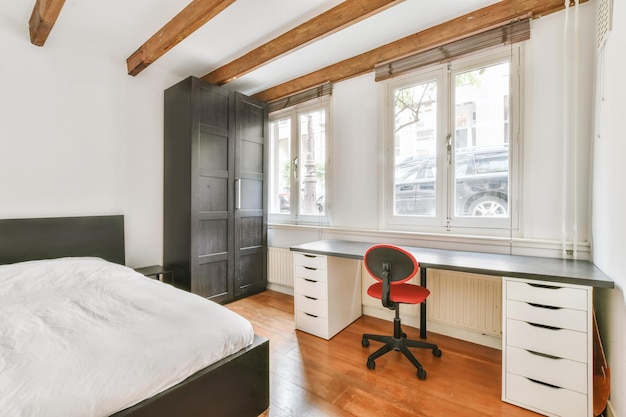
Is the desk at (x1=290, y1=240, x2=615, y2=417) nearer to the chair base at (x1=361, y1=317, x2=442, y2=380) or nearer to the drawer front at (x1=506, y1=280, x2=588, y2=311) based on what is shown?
the drawer front at (x1=506, y1=280, x2=588, y2=311)

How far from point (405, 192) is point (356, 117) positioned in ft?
3.25

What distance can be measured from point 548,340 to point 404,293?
32.3 inches

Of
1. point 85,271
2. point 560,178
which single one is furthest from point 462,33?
point 85,271

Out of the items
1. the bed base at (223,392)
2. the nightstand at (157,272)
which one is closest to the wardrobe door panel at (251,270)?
the nightstand at (157,272)

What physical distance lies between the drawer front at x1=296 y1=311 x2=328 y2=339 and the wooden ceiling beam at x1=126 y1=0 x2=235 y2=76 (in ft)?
8.26

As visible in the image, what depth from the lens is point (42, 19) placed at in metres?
2.11

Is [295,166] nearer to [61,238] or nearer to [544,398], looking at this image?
[61,238]

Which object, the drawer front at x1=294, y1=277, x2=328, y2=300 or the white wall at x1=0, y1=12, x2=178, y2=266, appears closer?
the white wall at x1=0, y1=12, x2=178, y2=266

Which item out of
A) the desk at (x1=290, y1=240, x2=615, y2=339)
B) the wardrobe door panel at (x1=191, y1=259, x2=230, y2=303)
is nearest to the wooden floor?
the desk at (x1=290, y1=240, x2=615, y2=339)

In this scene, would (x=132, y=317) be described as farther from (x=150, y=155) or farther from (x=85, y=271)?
(x=150, y=155)

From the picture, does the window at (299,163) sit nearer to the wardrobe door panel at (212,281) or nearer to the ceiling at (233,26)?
the ceiling at (233,26)

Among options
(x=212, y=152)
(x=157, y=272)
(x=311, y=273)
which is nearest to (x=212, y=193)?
(x=212, y=152)

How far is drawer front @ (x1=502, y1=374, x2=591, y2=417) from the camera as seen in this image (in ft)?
4.96

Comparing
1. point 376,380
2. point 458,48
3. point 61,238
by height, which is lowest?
point 376,380
